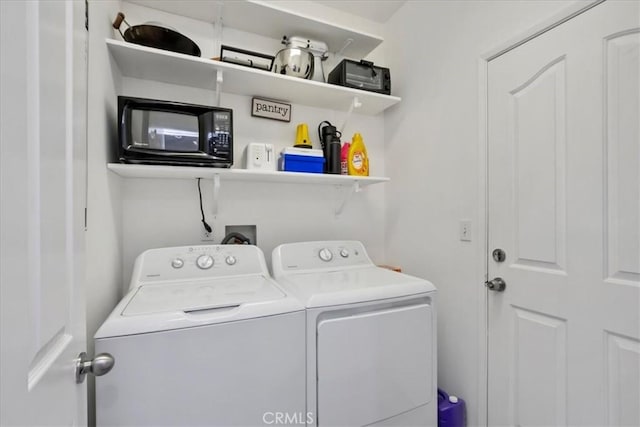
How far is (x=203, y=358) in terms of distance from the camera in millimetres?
967

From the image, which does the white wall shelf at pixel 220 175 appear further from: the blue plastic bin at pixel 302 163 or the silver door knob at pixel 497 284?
the silver door knob at pixel 497 284

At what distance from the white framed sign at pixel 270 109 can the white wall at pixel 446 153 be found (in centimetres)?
84

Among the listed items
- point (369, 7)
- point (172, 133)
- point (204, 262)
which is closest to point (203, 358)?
point (204, 262)

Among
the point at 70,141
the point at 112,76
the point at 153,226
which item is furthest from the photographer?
the point at 153,226

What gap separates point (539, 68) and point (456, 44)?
563mm

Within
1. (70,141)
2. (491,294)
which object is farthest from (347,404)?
(70,141)

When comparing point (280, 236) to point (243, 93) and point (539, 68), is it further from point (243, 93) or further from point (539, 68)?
point (539, 68)

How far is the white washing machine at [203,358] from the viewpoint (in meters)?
0.89

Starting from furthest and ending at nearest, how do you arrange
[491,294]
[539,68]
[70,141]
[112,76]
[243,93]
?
[243,93] < [491,294] < [112,76] < [539,68] < [70,141]

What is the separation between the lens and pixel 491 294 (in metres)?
1.48

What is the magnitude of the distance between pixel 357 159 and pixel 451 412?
5.10 feet

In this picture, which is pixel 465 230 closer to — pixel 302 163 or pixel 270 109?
pixel 302 163

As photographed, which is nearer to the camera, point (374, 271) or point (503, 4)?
point (503, 4)

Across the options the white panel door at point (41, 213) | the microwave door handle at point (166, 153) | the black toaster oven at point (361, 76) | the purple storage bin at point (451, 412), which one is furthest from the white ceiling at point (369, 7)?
the purple storage bin at point (451, 412)
